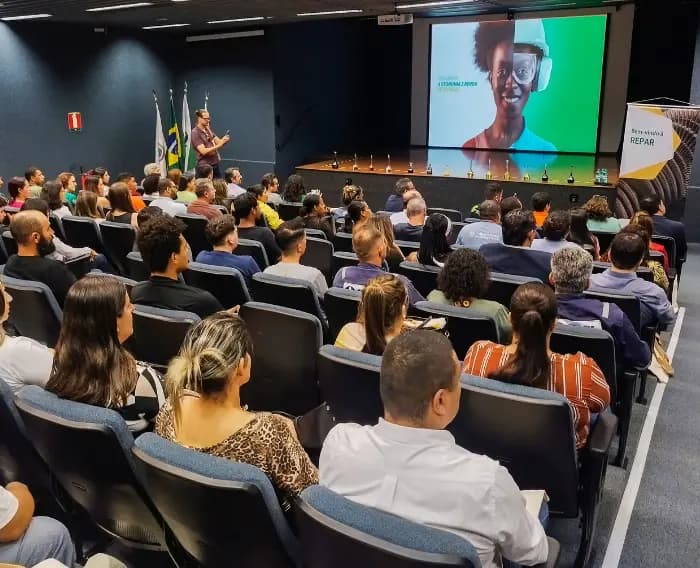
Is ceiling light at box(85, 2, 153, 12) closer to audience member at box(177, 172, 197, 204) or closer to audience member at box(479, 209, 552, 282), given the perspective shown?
audience member at box(177, 172, 197, 204)

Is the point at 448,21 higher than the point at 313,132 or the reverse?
higher

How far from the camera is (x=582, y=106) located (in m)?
12.0

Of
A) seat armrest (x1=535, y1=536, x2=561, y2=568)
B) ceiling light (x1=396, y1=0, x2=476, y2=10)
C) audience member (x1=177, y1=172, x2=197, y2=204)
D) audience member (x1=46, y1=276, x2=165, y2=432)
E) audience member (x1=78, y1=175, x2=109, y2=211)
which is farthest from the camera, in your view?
ceiling light (x1=396, y1=0, x2=476, y2=10)

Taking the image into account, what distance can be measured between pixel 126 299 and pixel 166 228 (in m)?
0.99

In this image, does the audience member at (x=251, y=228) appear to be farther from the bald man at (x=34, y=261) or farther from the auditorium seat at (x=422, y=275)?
the bald man at (x=34, y=261)

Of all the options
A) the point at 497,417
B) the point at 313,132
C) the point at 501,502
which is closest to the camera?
the point at 501,502

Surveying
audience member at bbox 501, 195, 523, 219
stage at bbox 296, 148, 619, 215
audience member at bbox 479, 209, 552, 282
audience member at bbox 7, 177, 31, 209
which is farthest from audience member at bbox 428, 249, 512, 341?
stage at bbox 296, 148, 619, 215

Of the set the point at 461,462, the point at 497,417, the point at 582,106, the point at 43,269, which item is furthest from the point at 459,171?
the point at 461,462

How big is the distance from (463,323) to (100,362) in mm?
1579

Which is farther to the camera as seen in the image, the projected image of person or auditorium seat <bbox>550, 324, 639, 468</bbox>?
the projected image of person

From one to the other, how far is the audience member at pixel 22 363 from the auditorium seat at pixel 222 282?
4.55 ft

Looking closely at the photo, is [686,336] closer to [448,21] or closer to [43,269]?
[43,269]

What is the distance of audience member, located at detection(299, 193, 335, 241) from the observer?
5777 millimetres

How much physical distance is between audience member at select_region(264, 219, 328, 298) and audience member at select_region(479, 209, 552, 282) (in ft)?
3.59
